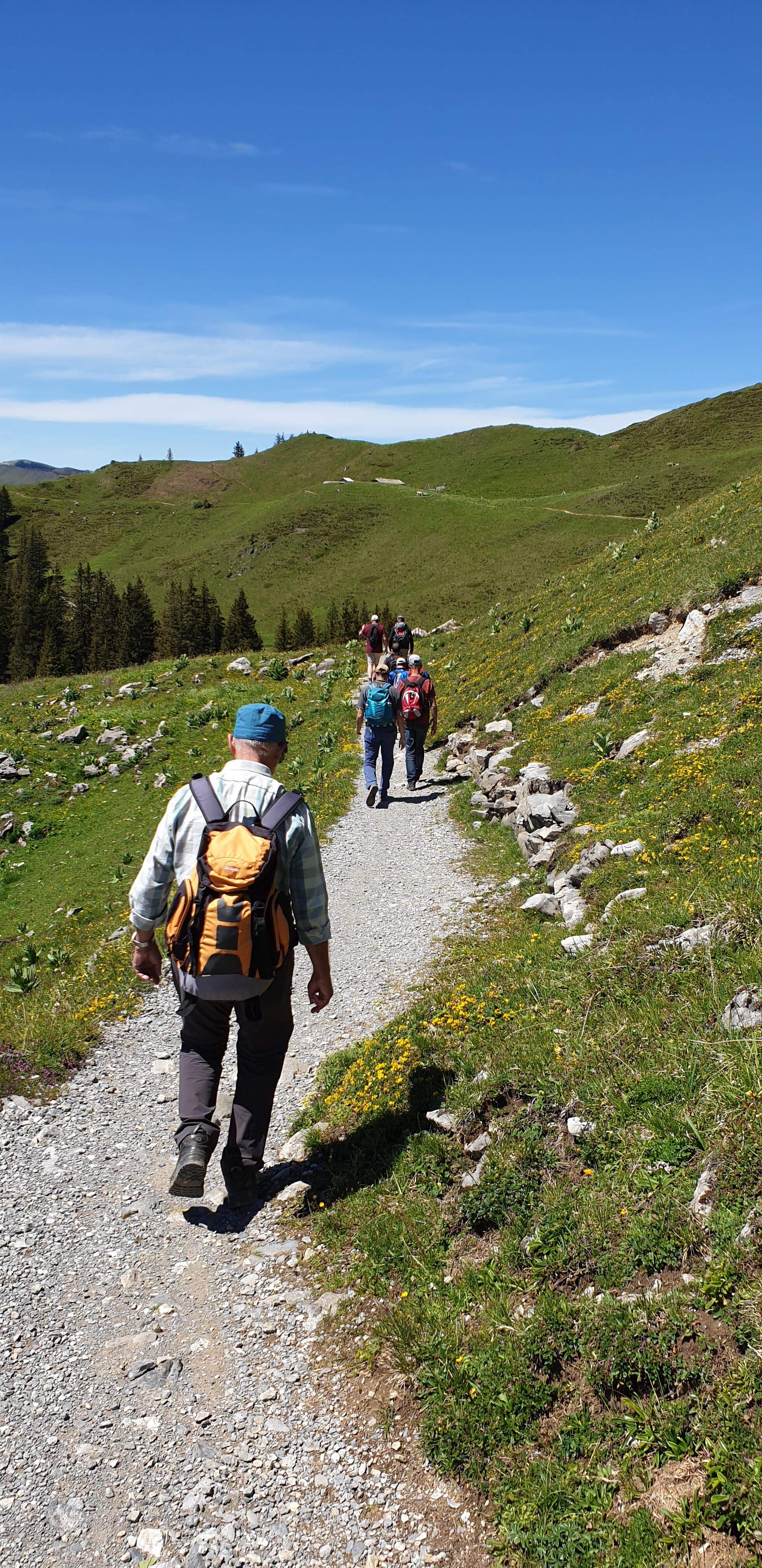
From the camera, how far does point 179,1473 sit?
4.28 metres

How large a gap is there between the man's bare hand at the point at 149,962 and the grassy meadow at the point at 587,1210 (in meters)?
2.15

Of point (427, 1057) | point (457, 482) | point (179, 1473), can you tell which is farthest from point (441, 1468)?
point (457, 482)

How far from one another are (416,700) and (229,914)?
1307 cm

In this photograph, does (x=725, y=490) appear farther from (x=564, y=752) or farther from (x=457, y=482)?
(x=457, y=482)

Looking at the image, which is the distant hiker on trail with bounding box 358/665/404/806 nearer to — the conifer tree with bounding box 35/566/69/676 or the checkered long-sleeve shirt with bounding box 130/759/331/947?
the checkered long-sleeve shirt with bounding box 130/759/331/947

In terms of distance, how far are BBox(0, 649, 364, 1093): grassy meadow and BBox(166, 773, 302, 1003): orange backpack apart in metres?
4.03

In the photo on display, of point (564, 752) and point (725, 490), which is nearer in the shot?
point (564, 752)

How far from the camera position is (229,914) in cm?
503

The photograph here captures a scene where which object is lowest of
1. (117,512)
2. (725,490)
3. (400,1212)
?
(400,1212)

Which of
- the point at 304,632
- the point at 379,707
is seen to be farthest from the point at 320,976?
the point at 304,632

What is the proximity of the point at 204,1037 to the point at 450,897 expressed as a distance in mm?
7007

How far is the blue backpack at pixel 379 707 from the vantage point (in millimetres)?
16547

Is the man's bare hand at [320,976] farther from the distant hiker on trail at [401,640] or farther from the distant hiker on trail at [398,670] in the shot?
the distant hiker on trail at [401,640]

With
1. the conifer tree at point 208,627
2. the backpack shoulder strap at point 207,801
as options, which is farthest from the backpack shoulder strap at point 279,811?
the conifer tree at point 208,627
